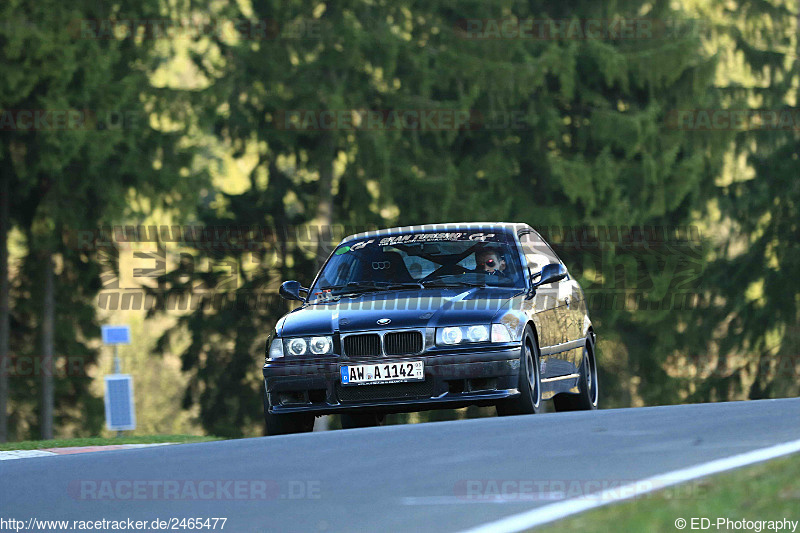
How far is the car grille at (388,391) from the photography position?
1093 centimetres

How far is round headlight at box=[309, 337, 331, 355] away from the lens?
11.0 metres

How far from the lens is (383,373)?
1092 cm

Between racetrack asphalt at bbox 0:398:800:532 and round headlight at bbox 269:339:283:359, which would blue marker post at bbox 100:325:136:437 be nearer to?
round headlight at bbox 269:339:283:359

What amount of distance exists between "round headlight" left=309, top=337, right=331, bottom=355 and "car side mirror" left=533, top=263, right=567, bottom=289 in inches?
77.2

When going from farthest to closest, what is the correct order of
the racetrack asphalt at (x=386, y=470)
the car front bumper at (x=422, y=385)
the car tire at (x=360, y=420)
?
the car tire at (x=360, y=420)
the car front bumper at (x=422, y=385)
the racetrack asphalt at (x=386, y=470)

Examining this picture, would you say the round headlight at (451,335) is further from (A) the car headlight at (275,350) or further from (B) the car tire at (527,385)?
(A) the car headlight at (275,350)

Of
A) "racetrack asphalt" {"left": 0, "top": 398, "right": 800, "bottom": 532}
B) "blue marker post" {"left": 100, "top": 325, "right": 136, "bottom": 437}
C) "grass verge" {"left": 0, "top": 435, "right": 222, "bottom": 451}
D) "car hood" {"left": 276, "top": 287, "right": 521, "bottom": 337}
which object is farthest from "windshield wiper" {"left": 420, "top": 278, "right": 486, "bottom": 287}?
"blue marker post" {"left": 100, "top": 325, "right": 136, "bottom": 437}

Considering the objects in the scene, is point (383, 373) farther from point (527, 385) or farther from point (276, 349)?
point (527, 385)

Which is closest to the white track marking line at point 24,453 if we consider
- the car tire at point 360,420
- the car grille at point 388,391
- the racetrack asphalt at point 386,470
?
the racetrack asphalt at point 386,470

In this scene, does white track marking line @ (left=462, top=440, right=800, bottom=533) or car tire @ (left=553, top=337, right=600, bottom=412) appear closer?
white track marking line @ (left=462, top=440, right=800, bottom=533)

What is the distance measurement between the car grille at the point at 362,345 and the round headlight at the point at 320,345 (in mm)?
138

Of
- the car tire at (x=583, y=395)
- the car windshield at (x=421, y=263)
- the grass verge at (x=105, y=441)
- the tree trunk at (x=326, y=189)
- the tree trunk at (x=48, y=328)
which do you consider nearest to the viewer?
the car windshield at (x=421, y=263)

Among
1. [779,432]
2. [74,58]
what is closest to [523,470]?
[779,432]

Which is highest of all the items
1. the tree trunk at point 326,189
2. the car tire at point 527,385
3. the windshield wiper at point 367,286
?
the tree trunk at point 326,189
